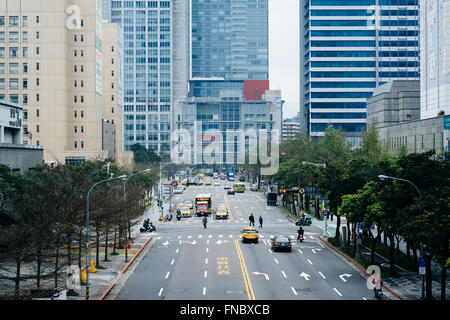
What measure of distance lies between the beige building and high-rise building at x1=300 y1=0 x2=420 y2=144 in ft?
261


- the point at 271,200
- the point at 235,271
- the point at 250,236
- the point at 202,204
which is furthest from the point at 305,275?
the point at 271,200

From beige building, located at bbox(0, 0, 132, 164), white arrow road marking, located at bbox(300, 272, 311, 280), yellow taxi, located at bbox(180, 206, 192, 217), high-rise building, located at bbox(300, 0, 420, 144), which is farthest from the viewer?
high-rise building, located at bbox(300, 0, 420, 144)

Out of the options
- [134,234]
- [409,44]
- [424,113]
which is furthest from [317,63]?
[134,234]

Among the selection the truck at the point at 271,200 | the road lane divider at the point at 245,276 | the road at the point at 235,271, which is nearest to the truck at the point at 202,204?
the truck at the point at 271,200

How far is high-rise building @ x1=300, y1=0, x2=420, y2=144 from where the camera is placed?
520 feet

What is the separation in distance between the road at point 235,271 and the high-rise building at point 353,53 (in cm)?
10978

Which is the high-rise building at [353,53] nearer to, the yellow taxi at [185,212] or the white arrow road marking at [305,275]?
the yellow taxi at [185,212]

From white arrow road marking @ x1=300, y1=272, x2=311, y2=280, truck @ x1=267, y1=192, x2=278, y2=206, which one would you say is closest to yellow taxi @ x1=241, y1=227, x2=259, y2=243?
white arrow road marking @ x1=300, y1=272, x2=311, y2=280

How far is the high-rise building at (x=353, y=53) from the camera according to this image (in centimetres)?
15850

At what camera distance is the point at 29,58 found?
95.9m

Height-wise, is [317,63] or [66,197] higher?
[317,63]

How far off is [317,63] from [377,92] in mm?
55286

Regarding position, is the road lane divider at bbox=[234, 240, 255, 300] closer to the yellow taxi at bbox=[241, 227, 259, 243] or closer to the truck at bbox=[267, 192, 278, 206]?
the yellow taxi at bbox=[241, 227, 259, 243]
